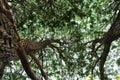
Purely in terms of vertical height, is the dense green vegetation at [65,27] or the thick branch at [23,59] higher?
the dense green vegetation at [65,27]

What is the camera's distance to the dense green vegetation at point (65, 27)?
22.2 feet

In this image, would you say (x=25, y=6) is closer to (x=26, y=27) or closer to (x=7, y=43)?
(x=26, y=27)

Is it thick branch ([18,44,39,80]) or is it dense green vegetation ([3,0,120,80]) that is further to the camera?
dense green vegetation ([3,0,120,80])

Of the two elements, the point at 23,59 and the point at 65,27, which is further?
the point at 65,27

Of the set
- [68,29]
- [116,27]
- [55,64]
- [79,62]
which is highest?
[68,29]

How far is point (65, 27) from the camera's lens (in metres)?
7.79

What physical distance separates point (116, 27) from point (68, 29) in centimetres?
313

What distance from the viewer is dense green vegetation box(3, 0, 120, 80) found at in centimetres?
678

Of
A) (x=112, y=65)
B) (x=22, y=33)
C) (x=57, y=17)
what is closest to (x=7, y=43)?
(x=57, y=17)

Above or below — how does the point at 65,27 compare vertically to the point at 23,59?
above

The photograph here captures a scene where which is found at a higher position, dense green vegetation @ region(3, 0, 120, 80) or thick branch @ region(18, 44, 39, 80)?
dense green vegetation @ region(3, 0, 120, 80)

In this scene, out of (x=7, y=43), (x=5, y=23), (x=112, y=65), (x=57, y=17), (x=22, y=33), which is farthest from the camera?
(x=112, y=65)

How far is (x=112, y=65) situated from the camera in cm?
930

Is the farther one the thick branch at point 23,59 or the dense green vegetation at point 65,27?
the dense green vegetation at point 65,27
